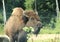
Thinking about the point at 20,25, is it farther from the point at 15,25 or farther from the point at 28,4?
the point at 28,4

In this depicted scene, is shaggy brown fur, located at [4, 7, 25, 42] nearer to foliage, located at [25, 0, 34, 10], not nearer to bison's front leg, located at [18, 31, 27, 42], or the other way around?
bison's front leg, located at [18, 31, 27, 42]

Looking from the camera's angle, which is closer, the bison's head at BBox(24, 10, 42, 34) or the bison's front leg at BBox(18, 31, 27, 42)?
the bison's head at BBox(24, 10, 42, 34)

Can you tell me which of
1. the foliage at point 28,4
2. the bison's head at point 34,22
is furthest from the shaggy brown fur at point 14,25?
the foliage at point 28,4

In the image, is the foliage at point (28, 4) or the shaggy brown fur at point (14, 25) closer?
the shaggy brown fur at point (14, 25)

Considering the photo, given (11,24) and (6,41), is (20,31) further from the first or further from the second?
(6,41)

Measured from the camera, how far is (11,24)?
6.01 metres

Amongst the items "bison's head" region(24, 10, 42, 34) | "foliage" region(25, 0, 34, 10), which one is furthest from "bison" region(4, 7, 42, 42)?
"foliage" region(25, 0, 34, 10)

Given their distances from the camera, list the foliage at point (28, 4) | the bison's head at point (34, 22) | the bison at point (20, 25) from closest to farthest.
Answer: the bison's head at point (34, 22)
the bison at point (20, 25)
the foliage at point (28, 4)

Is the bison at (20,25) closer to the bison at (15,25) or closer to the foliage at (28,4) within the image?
the bison at (15,25)

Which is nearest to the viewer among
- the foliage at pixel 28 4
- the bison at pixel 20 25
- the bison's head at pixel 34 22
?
the bison's head at pixel 34 22

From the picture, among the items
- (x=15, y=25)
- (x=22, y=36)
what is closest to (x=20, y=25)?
(x=15, y=25)

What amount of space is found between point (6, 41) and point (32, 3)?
21.3 meters

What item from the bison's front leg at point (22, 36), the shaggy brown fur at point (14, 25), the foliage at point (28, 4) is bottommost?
the foliage at point (28, 4)

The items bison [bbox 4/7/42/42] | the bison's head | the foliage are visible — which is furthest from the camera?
the foliage
